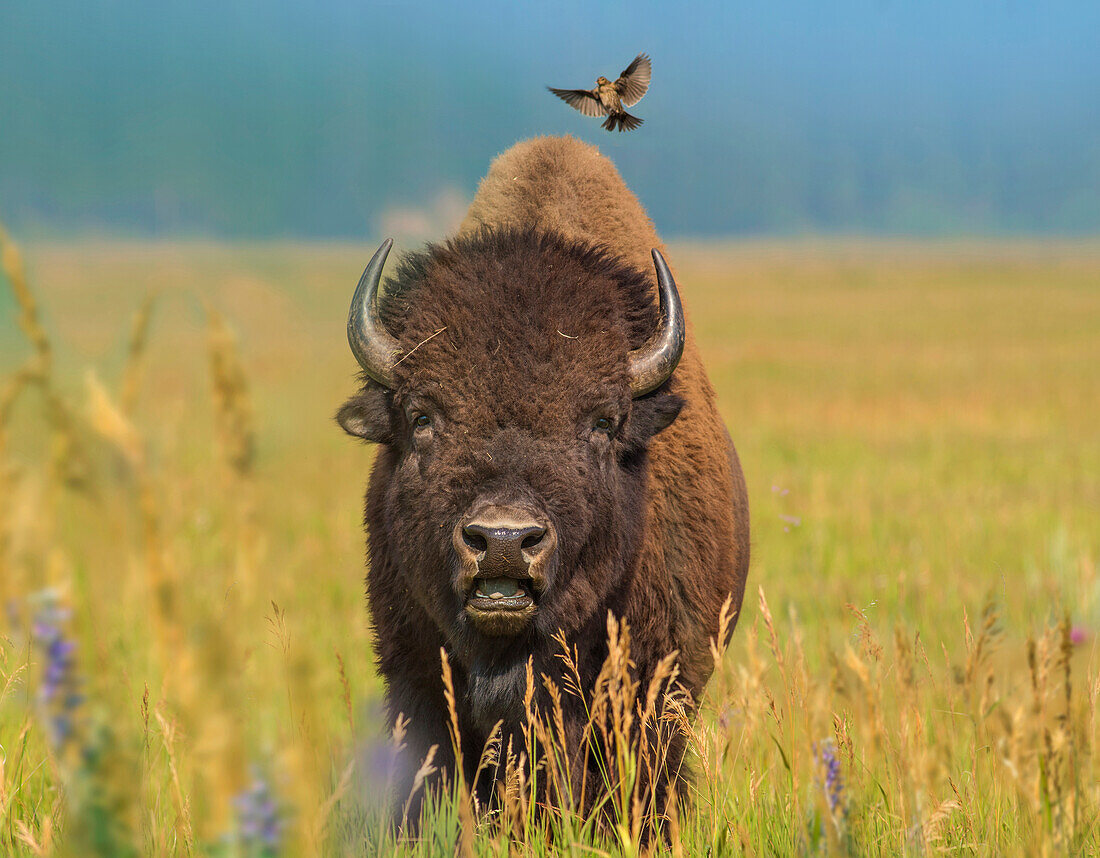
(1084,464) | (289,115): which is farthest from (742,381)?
(289,115)

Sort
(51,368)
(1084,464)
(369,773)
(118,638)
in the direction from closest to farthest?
1. (51,368)
2. (369,773)
3. (118,638)
4. (1084,464)

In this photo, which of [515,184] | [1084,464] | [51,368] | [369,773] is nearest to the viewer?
[51,368]

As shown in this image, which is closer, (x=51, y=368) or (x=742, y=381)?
(x=51, y=368)

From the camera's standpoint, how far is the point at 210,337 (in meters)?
0.72

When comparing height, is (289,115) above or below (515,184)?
above

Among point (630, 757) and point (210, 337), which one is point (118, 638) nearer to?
point (630, 757)

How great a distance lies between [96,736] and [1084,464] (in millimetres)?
15547

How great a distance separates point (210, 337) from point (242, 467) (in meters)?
0.10

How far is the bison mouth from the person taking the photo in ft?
11.5

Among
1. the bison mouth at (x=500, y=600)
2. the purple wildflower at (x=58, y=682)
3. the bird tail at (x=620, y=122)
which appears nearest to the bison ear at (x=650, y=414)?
the bison mouth at (x=500, y=600)

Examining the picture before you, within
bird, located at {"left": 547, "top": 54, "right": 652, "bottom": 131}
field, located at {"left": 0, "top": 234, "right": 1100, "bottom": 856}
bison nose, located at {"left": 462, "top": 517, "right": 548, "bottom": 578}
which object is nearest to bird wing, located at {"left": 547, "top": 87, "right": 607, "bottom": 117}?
Answer: bird, located at {"left": 547, "top": 54, "right": 652, "bottom": 131}

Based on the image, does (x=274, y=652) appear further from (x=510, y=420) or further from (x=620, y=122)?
(x=620, y=122)

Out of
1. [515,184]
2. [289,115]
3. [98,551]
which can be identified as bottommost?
[98,551]

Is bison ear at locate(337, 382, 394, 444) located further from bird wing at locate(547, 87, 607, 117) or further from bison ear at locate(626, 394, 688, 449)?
bird wing at locate(547, 87, 607, 117)
